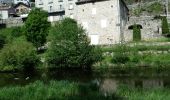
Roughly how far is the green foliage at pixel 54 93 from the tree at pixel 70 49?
20.5 meters

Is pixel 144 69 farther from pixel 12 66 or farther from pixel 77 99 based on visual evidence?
pixel 77 99

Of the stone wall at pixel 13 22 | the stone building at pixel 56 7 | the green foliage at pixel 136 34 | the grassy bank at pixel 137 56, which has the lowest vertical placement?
the grassy bank at pixel 137 56

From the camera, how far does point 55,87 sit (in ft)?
97.3

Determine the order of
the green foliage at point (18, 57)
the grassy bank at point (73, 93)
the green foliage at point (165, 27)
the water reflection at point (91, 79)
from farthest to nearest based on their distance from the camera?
the green foliage at point (165, 27) < the green foliage at point (18, 57) < the water reflection at point (91, 79) < the grassy bank at point (73, 93)

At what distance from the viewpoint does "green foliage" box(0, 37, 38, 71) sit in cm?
5316

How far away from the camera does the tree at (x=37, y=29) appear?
6197cm

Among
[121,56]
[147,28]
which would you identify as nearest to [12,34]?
[147,28]

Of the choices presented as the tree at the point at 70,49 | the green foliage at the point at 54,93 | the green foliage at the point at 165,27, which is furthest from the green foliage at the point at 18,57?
the green foliage at the point at 54,93

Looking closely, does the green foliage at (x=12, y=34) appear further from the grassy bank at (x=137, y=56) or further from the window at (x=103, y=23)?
the grassy bank at (x=137, y=56)

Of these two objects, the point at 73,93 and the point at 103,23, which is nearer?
the point at 73,93

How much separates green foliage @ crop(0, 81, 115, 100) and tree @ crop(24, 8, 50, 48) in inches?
1250

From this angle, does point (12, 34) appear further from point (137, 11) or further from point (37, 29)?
point (137, 11)

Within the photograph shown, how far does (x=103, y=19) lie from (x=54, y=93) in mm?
34817

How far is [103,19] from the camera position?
202 ft
